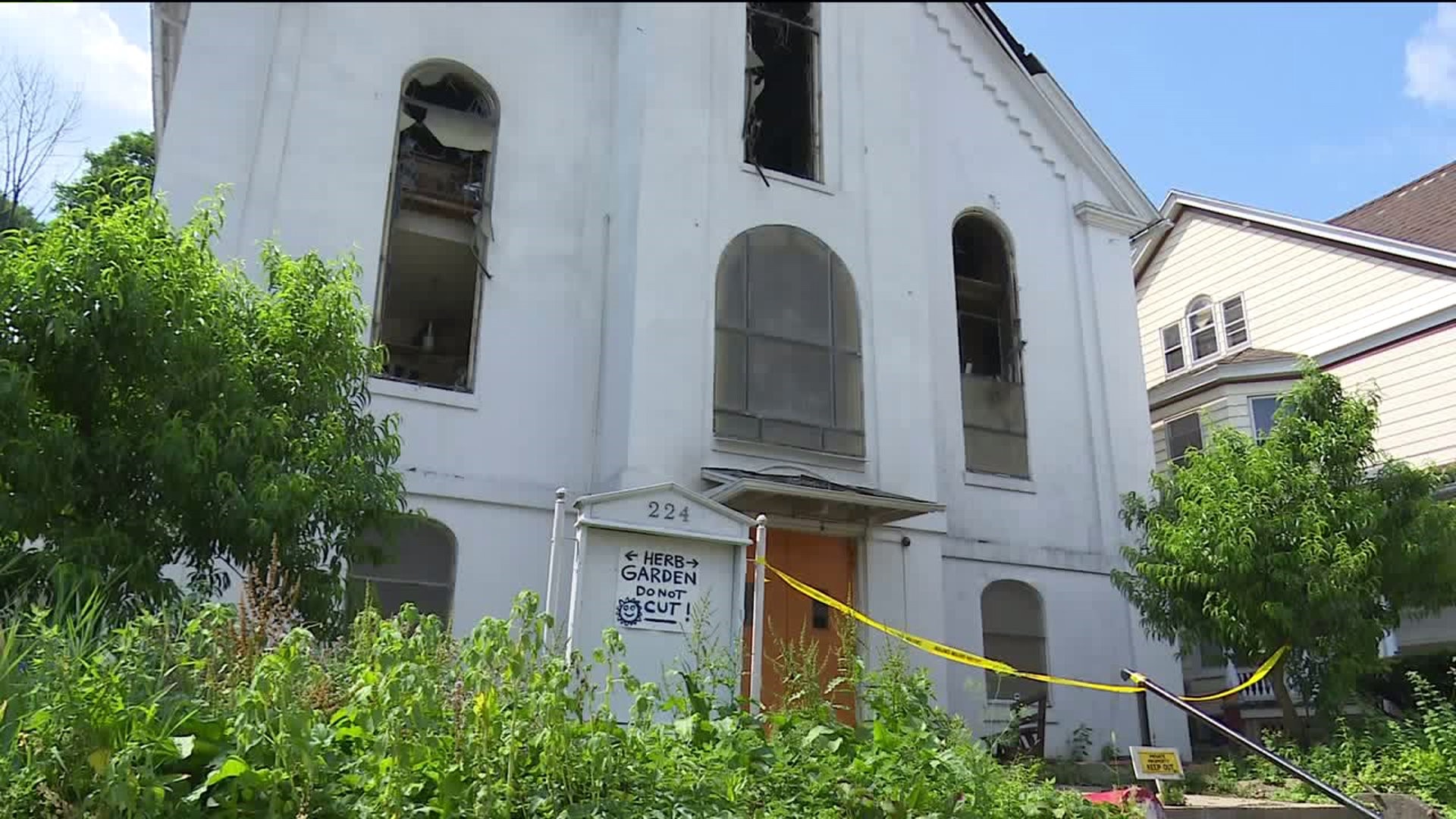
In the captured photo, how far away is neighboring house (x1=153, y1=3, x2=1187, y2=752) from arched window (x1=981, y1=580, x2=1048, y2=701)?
43 millimetres

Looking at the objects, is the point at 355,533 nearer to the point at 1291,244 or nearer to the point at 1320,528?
the point at 1320,528

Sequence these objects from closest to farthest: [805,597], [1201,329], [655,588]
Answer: [655,588] → [805,597] → [1201,329]

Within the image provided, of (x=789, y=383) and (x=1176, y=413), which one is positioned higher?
(x=1176, y=413)

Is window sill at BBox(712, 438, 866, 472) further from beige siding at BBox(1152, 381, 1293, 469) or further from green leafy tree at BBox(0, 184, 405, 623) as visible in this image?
beige siding at BBox(1152, 381, 1293, 469)

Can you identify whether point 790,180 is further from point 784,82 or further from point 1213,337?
point 1213,337

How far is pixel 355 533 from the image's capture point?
8.00m

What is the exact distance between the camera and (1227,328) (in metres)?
20.0

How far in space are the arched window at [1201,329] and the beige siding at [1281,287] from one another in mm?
188

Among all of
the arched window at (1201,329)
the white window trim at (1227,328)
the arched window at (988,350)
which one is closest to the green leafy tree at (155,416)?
the arched window at (988,350)

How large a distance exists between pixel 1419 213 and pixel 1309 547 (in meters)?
7.23

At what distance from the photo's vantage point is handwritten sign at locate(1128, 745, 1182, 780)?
628 centimetres

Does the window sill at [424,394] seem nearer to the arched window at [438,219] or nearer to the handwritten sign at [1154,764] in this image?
the arched window at [438,219]

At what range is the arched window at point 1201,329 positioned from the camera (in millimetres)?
20328

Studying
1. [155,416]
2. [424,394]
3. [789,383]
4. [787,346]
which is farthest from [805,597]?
[155,416]
